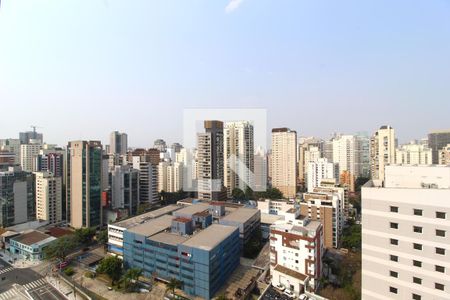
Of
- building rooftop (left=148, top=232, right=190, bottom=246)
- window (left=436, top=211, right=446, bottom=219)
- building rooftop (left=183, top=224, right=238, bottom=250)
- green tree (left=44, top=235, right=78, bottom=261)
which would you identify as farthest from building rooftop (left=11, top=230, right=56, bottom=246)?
window (left=436, top=211, right=446, bottom=219)

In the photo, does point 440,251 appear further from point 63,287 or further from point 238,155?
point 238,155

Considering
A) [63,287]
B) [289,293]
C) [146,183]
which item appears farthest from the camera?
[146,183]

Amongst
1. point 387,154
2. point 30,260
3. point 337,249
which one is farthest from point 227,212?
point 387,154

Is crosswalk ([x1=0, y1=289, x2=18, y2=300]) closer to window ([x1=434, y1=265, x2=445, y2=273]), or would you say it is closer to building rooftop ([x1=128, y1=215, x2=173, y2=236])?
building rooftop ([x1=128, y1=215, x2=173, y2=236])

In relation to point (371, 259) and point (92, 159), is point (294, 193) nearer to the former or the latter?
point (92, 159)

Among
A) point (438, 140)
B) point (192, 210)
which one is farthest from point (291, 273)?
point (438, 140)
